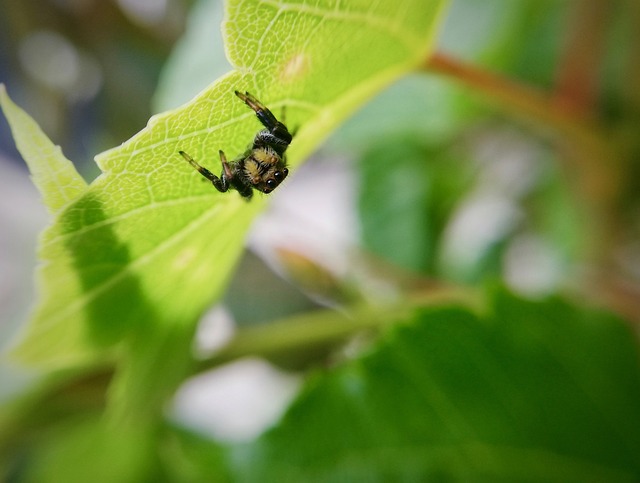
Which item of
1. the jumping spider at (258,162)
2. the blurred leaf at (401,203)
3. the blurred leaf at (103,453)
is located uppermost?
the jumping spider at (258,162)

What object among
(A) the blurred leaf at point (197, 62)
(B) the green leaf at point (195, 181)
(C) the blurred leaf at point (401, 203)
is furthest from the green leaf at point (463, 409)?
(C) the blurred leaf at point (401, 203)

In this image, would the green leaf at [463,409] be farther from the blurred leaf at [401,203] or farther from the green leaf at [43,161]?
the blurred leaf at [401,203]

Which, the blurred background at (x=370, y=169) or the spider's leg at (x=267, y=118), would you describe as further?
the blurred background at (x=370, y=169)

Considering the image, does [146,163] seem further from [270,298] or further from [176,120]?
[270,298]

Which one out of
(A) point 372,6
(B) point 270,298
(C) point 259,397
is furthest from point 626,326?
(C) point 259,397

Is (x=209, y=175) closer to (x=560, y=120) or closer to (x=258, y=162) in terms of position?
(x=258, y=162)
